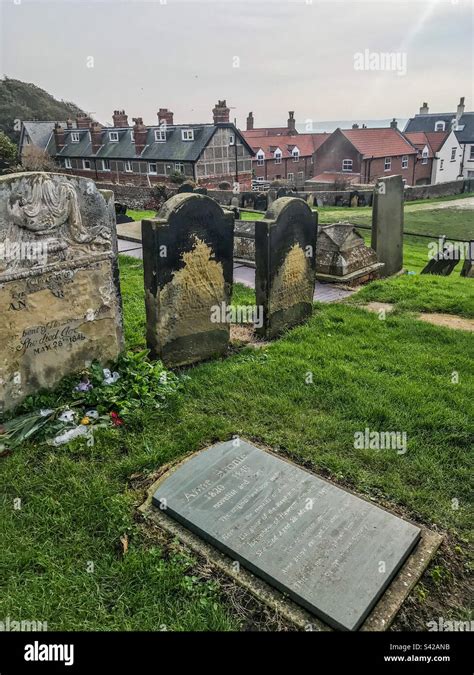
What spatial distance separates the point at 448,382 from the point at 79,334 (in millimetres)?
4213

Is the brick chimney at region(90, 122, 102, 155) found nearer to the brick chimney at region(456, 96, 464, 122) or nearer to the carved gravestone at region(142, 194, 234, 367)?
the brick chimney at region(456, 96, 464, 122)

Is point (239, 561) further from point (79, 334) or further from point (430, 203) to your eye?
point (430, 203)

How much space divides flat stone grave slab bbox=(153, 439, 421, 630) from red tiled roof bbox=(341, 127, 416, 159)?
1634 inches

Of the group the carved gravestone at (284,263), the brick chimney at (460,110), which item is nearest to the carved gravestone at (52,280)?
the carved gravestone at (284,263)

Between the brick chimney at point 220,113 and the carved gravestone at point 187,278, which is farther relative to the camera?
the brick chimney at point 220,113

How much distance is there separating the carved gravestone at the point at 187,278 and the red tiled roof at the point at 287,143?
42.2m

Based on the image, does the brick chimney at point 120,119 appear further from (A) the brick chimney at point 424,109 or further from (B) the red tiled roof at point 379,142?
(A) the brick chimney at point 424,109

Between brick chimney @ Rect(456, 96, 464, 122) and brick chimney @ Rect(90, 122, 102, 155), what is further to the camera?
brick chimney @ Rect(456, 96, 464, 122)

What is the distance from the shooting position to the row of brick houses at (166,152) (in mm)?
36594

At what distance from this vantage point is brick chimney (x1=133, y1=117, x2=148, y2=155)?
3838 cm

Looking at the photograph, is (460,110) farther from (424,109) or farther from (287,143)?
(287,143)

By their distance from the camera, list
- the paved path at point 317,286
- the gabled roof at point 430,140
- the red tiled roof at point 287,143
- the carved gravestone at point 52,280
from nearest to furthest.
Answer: the carved gravestone at point 52,280 → the paved path at point 317,286 → the red tiled roof at point 287,143 → the gabled roof at point 430,140

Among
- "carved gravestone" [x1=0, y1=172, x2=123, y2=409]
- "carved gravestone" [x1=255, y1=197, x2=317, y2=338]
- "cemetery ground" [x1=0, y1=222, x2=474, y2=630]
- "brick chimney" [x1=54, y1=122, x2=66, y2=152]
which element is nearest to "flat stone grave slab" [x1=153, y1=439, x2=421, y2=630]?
"cemetery ground" [x1=0, y1=222, x2=474, y2=630]

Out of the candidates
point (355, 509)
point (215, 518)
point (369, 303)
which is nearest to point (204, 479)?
point (215, 518)
